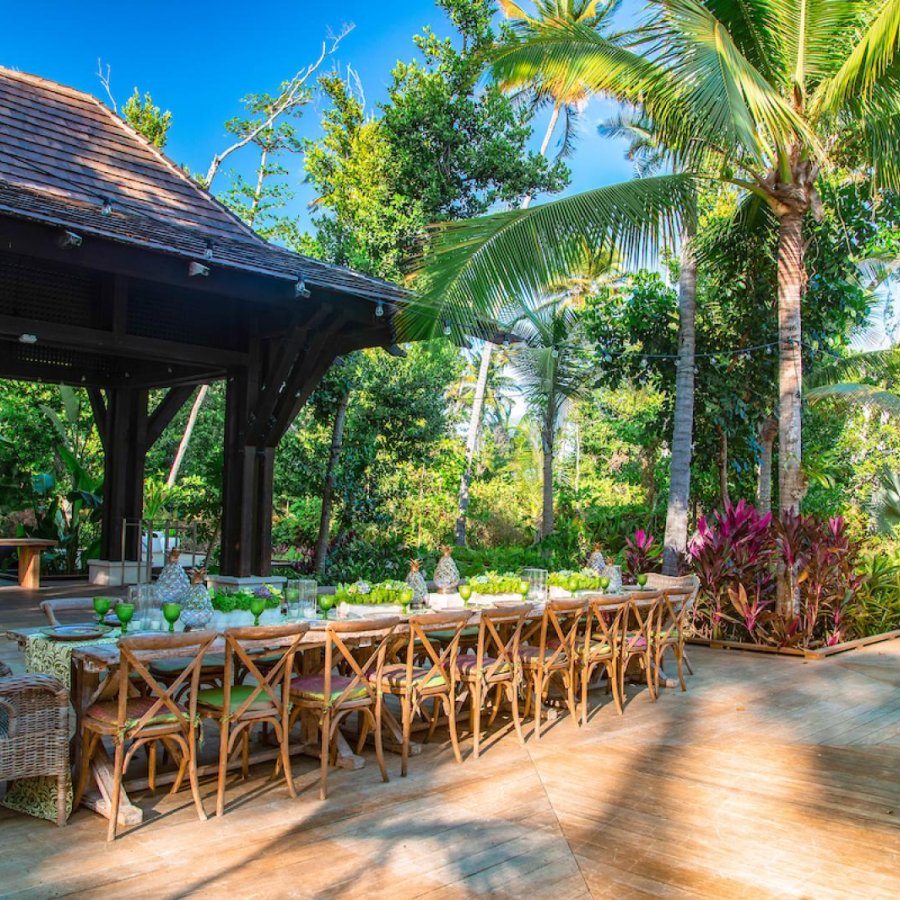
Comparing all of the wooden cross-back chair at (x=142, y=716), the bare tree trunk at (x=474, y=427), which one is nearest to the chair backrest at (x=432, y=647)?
the wooden cross-back chair at (x=142, y=716)

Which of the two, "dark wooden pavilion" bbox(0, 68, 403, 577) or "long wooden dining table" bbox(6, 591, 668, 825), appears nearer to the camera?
"long wooden dining table" bbox(6, 591, 668, 825)

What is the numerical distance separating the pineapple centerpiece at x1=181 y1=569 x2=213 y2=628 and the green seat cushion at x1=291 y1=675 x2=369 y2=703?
1.73ft

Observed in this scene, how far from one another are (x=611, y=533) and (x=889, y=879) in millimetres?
10877

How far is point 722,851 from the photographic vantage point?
3523 millimetres

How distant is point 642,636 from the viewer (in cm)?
622

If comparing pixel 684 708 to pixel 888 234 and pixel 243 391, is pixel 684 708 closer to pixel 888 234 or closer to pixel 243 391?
pixel 243 391

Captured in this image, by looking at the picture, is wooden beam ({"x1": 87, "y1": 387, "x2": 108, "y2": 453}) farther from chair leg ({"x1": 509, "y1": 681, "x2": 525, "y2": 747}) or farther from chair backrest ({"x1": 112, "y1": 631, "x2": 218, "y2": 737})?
chair backrest ({"x1": 112, "y1": 631, "x2": 218, "y2": 737})

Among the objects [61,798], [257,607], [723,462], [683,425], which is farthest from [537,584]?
[723,462]

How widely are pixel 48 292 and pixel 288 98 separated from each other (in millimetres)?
12981

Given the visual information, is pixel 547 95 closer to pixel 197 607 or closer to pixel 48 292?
pixel 48 292

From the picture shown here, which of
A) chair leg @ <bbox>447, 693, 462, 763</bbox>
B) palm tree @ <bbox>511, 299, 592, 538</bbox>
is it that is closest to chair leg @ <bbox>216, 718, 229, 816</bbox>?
chair leg @ <bbox>447, 693, 462, 763</bbox>

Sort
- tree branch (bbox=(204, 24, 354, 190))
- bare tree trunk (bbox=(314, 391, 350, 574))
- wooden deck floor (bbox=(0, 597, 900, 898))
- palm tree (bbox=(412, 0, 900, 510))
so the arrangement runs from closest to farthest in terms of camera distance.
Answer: wooden deck floor (bbox=(0, 597, 900, 898)), palm tree (bbox=(412, 0, 900, 510)), bare tree trunk (bbox=(314, 391, 350, 574)), tree branch (bbox=(204, 24, 354, 190))

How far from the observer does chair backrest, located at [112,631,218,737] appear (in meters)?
3.55

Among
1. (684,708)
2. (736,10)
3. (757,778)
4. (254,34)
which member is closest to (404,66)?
(254,34)
